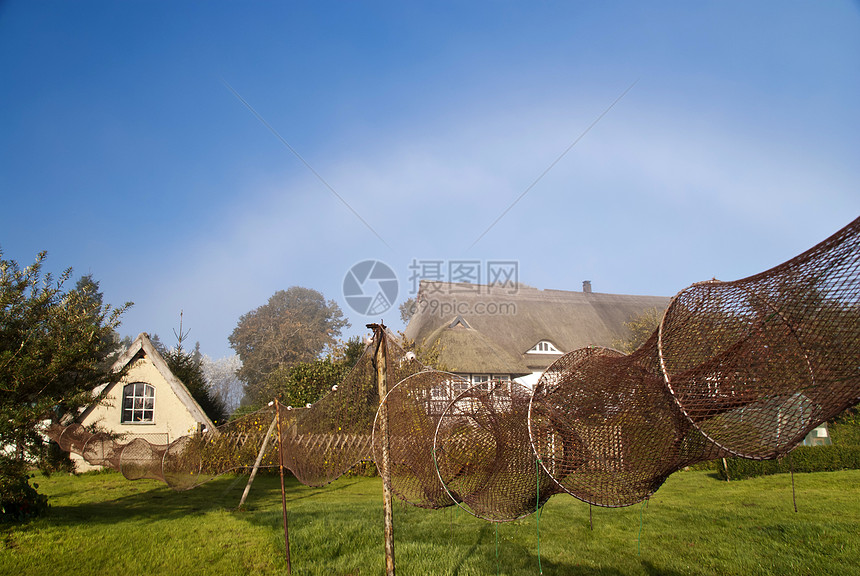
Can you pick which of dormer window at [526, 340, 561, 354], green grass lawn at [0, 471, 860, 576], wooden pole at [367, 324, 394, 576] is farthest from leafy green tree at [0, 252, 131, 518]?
dormer window at [526, 340, 561, 354]

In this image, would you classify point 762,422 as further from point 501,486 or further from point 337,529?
point 337,529

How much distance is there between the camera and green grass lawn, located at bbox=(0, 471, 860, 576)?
582 cm

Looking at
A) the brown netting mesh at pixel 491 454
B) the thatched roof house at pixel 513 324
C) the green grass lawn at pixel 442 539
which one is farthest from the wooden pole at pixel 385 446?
the thatched roof house at pixel 513 324

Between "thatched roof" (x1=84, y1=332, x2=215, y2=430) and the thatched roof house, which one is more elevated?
the thatched roof house

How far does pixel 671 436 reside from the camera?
3.04m

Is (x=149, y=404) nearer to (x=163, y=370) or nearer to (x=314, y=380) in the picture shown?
(x=163, y=370)

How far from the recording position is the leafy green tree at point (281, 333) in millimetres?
45438

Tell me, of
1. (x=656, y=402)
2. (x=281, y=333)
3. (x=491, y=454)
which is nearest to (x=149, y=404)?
(x=491, y=454)

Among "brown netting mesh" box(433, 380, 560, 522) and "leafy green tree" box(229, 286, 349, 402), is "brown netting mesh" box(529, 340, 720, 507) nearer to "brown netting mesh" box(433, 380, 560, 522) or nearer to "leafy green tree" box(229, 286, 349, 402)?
"brown netting mesh" box(433, 380, 560, 522)

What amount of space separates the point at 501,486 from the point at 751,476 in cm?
1204

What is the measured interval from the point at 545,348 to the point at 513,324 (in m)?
2.16

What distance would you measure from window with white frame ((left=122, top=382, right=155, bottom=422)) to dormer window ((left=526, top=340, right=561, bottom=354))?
59.8 ft

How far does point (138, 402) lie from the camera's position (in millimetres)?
15539

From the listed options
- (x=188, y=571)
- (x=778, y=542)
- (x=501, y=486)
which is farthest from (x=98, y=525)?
(x=778, y=542)
